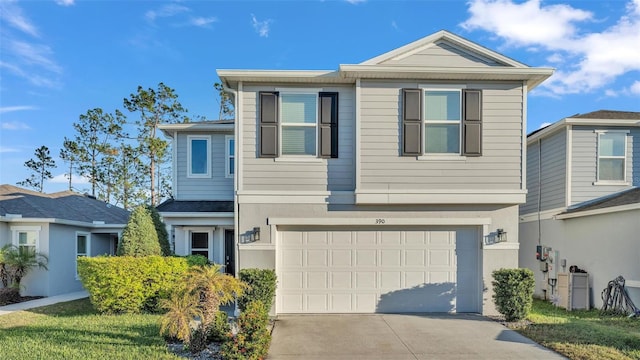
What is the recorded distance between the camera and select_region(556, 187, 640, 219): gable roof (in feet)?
29.8

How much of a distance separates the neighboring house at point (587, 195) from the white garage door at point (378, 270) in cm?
353

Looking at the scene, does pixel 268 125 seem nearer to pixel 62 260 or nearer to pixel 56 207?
pixel 62 260

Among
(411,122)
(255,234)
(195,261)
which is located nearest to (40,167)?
(195,261)

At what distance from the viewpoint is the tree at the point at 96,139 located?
2378cm

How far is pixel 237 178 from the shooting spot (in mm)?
8641

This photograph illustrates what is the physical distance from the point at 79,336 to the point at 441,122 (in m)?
8.03

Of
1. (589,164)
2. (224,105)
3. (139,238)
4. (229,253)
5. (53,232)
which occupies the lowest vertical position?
Answer: (229,253)

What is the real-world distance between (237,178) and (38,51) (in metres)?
11.9

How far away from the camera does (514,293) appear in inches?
310

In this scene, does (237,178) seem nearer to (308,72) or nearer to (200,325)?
(308,72)

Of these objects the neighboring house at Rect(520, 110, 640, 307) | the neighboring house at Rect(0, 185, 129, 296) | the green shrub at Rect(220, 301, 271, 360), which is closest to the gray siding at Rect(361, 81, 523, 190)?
the neighboring house at Rect(520, 110, 640, 307)

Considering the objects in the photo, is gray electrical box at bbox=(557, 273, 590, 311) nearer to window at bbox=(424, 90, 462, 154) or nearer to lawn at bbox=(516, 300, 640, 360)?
lawn at bbox=(516, 300, 640, 360)

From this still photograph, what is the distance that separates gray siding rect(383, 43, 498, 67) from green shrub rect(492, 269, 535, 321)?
14.8ft

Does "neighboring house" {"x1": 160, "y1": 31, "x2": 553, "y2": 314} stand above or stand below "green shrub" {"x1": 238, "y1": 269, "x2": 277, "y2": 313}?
above
